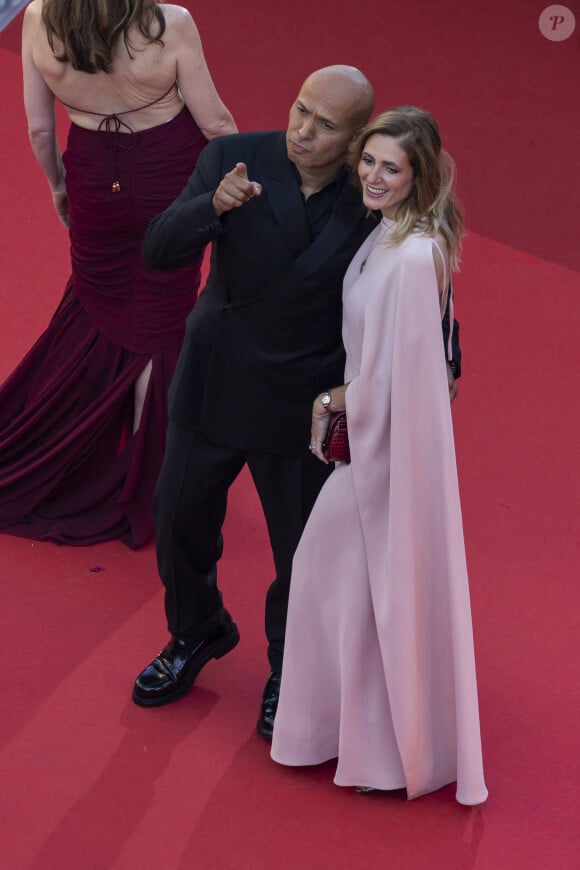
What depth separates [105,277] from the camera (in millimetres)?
3686

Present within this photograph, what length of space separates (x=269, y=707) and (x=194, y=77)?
1578mm

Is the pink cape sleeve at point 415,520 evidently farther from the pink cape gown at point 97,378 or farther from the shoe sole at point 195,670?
the pink cape gown at point 97,378

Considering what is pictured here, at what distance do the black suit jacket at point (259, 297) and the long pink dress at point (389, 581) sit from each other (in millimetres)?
92

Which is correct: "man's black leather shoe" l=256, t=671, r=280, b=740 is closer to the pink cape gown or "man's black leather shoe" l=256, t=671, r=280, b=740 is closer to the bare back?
the pink cape gown

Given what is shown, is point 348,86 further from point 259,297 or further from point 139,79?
point 139,79

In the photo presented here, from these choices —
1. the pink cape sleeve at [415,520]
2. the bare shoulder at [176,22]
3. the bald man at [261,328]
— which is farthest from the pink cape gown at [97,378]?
the pink cape sleeve at [415,520]

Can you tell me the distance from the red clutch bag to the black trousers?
16 centimetres

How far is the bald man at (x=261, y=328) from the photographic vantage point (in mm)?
2582

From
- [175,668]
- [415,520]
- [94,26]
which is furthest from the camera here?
[94,26]

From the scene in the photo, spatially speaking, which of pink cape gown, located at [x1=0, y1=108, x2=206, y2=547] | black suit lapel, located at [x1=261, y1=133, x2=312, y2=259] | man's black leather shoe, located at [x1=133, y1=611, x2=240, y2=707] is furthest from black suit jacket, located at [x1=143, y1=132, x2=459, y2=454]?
pink cape gown, located at [x1=0, y1=108, x2=206, y2=547]

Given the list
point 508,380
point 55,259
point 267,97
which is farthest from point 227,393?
point 267,97

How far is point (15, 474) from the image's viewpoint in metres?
3.76

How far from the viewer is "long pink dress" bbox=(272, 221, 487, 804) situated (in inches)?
98.9

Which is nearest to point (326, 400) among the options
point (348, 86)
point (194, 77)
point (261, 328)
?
point (261, 328)
